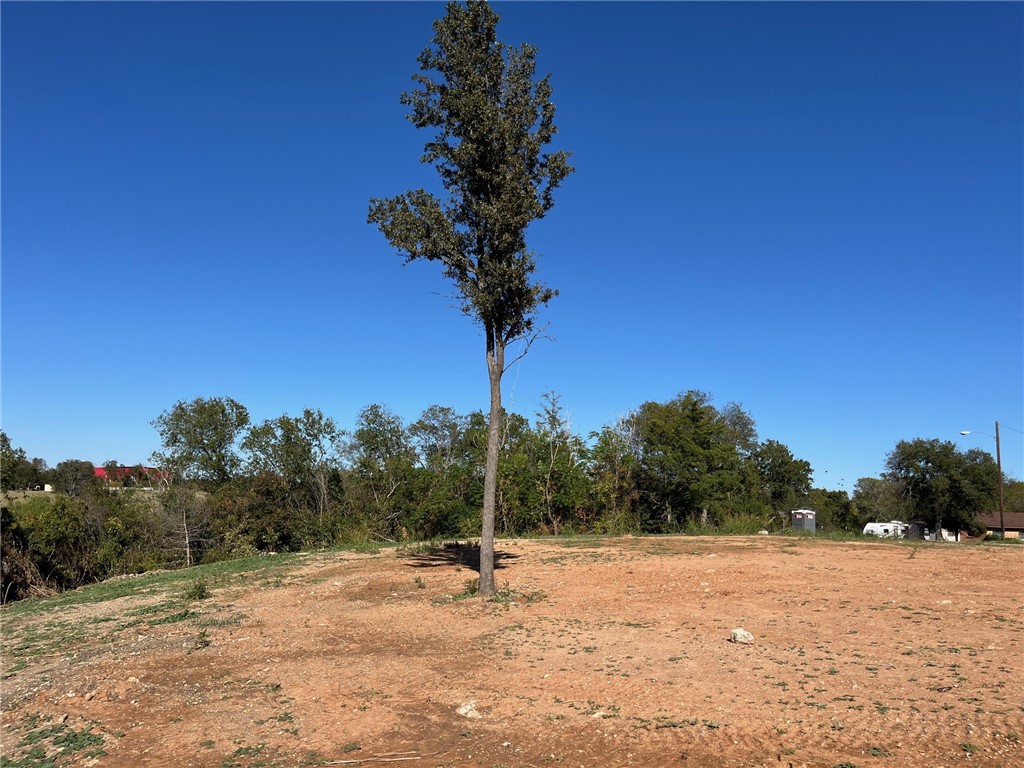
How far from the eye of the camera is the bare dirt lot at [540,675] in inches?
200

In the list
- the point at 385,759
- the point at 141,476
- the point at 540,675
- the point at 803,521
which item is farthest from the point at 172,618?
the point at 141,476

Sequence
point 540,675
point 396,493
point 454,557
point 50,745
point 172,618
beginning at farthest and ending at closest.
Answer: point 396,493, point 454,557, point 172,618, point 540,675, point 50,745

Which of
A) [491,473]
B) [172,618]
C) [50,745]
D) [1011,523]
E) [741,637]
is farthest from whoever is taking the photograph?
[1011,523]

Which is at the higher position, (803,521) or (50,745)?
(50,745)

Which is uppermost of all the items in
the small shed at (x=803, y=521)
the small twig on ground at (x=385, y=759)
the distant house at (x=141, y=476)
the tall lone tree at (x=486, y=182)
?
the tall lone tree at (x=486, y=182)

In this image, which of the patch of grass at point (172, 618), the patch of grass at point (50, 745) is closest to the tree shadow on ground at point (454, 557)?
the patch of grass at point (172, 618)

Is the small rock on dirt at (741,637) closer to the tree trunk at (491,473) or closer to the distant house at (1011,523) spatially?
the tree trunk at (491,473)

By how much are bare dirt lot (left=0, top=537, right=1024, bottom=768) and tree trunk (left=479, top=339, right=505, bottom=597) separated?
592 mm

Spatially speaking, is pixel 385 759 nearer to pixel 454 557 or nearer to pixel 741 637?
pixel 741 637

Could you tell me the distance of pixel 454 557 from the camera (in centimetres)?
1712

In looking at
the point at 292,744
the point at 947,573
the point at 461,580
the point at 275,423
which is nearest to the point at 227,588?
the point at 461,580

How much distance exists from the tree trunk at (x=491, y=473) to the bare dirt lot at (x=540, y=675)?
0.59 meters

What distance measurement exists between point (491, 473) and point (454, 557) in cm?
596

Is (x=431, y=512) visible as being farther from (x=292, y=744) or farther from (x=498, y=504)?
(x=292, y=744)
